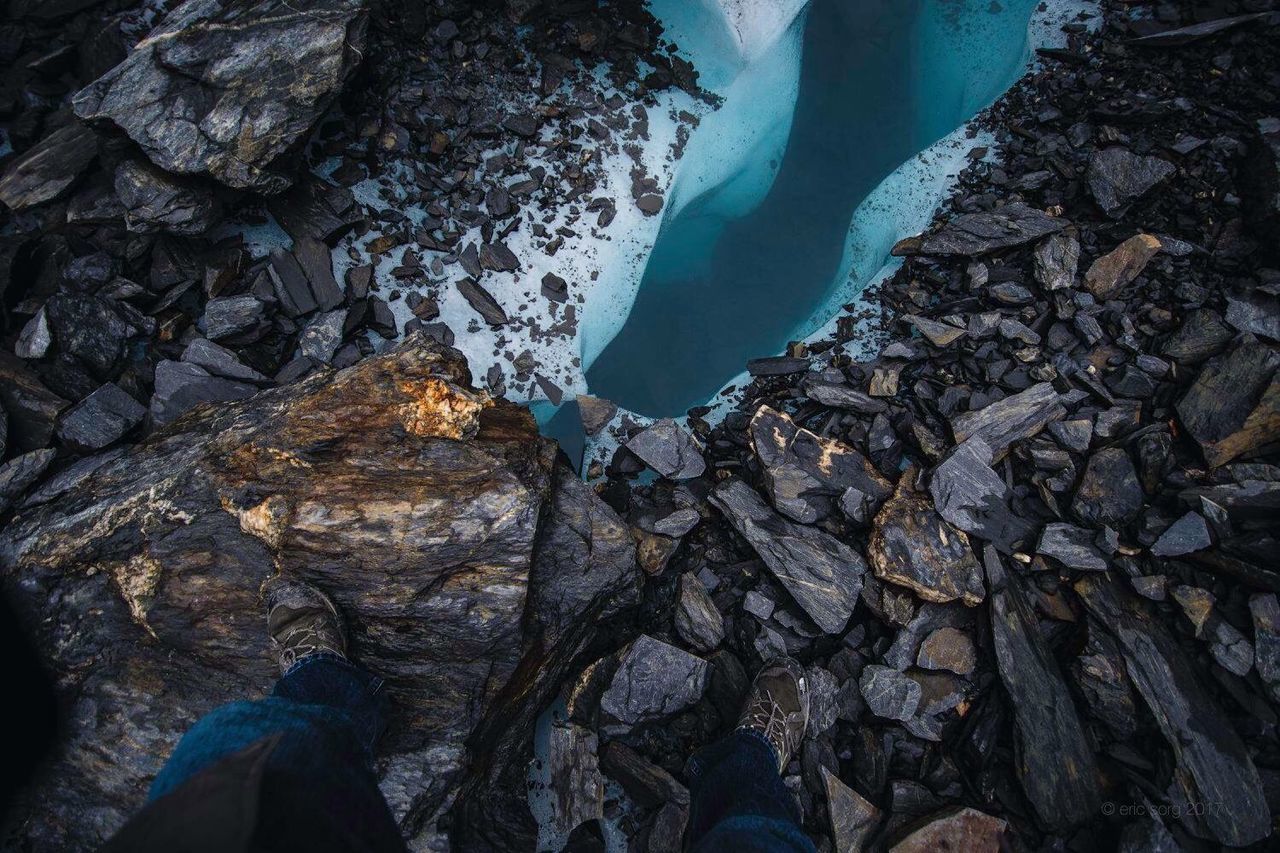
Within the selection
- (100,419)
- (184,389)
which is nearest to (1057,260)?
(184,389)

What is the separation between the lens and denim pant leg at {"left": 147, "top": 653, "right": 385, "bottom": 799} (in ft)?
4.91

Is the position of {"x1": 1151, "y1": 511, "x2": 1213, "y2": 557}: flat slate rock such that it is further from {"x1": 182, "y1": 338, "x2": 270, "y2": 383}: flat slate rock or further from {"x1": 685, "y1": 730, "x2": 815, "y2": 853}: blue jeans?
{"x1": 182, "y1": 338, "x2": 270, "y2": 383}: flat slate rock

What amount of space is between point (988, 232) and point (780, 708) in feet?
7.57

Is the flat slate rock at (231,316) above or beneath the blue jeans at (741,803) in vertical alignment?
above

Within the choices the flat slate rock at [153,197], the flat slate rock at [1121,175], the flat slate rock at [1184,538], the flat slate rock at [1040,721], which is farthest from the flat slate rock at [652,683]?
the flat slate rock at [1121,175]

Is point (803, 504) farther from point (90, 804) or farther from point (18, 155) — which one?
point (18, 155)

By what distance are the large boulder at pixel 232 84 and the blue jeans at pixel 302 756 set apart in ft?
6.95

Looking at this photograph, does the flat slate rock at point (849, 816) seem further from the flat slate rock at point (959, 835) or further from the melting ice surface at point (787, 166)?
the melting ice surface at point (787, 166)

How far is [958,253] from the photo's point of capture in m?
2.89

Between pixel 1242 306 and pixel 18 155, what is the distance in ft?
17.5

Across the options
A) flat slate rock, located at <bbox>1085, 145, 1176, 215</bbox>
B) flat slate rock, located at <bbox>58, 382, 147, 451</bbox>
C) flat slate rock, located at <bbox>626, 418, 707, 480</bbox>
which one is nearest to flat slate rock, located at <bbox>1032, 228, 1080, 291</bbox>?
flat slate rock, located at <bbox>1085, 145, 1176, 215</bbox>

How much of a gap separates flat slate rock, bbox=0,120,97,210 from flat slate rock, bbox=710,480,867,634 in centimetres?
317

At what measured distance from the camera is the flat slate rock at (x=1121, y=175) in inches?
109

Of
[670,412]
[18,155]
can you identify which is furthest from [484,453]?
[18,155]
